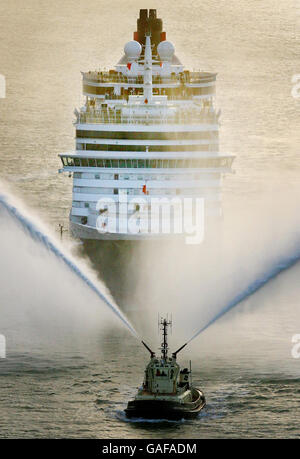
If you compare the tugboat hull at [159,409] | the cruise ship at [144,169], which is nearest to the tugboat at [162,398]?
the tugboat hull at [159,409]

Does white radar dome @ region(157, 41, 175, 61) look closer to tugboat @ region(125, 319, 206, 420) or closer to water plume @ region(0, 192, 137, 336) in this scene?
water plume @ region(0, 192, 137, 336)

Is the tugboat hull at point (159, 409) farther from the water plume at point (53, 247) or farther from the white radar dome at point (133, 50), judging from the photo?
the white radar dome at point (133, 50)

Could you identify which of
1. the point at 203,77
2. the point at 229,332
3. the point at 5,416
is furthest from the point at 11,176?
the point at 5,416

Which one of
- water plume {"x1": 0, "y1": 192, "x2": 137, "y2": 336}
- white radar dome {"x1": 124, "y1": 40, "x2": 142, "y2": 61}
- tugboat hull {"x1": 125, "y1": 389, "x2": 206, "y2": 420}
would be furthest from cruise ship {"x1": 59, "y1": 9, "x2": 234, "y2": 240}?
tugboat hull {"x1": 125, "y1": 389, "x2": 206, "y2": 420}

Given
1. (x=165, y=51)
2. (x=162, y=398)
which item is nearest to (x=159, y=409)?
(x=162, y=398)

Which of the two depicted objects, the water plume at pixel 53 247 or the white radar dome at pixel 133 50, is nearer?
the water plume at pixel 53 247

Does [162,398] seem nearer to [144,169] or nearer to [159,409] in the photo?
[159,409]
